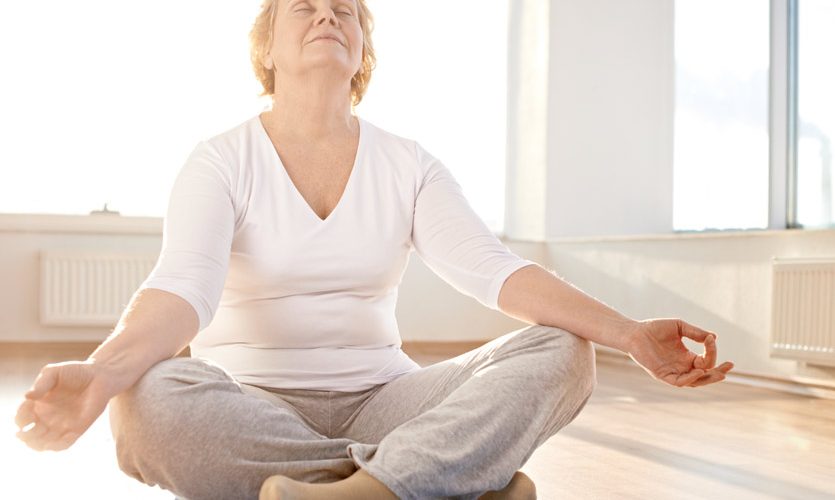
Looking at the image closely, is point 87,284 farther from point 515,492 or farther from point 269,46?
point 515,492

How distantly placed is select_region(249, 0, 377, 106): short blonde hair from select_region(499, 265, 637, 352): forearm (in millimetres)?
610

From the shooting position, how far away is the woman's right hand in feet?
4.22

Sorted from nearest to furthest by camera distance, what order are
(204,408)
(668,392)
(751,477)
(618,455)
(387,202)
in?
(204,408)
(387,202)
(751,477)
(618,455)
(668,392)

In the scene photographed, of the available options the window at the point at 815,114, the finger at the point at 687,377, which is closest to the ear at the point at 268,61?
the finger at the point at 687,377

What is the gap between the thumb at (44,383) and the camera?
1.24 metres

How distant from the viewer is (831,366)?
399 centimetres

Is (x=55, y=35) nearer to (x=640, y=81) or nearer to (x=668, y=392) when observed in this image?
(x=640, y=81)

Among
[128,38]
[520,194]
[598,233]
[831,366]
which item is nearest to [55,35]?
[128,38]

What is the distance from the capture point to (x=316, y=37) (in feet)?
5.98

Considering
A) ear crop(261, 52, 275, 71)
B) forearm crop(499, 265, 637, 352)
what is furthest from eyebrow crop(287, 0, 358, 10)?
forearm crop(499, 265, 637, 352)

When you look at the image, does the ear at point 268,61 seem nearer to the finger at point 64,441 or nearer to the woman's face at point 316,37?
the woman's face at point 316,37

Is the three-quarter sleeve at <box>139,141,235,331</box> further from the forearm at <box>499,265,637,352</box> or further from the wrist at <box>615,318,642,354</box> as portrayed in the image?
the wrist at <box>615,318,642,354</box>

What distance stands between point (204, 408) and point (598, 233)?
469 cm

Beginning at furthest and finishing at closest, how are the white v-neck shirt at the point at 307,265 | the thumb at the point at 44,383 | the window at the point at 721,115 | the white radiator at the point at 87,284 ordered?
1. the window at the point at 721,115
2. the white radiator at the point at 87,284
3. the white v-neck shirt at the point at 307,265
4. the thumb at the point at 44,383
